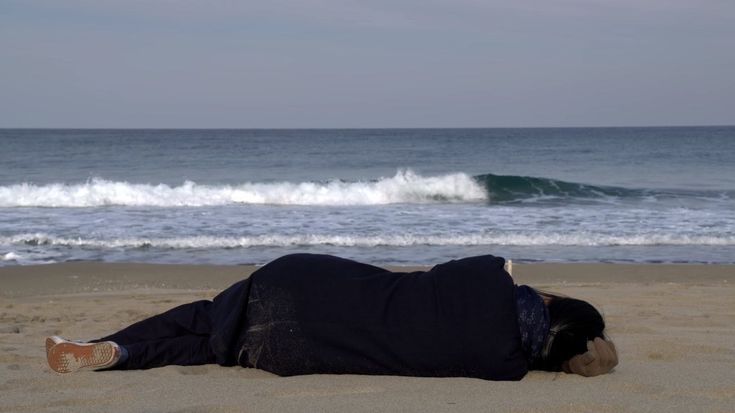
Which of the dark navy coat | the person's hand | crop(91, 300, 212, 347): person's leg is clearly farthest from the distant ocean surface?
the dark navy coat

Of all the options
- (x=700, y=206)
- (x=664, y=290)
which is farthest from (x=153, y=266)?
(x=700, y=206)

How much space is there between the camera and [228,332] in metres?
3.83

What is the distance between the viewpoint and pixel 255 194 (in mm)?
21078

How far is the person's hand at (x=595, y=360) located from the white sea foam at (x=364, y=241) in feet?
28.0

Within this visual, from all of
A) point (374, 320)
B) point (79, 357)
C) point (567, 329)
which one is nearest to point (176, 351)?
point (79, 357)

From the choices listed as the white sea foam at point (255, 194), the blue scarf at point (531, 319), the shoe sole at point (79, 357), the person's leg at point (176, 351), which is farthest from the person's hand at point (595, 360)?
the white sea foam at point (255, 194)

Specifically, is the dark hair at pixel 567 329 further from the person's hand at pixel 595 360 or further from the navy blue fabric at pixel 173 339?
the navy blue fabric at pixel 173 339

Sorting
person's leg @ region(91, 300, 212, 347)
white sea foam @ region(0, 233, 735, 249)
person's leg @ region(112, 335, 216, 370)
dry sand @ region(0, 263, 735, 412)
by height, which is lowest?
white sea foam @ region(0, 233, 735, 249)

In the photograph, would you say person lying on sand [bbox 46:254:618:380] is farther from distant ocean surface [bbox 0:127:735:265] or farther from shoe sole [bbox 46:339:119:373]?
distant ocean surface [bbox 0:127:735:265]

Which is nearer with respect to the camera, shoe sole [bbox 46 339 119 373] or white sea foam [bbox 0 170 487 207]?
shoe sole [bbox 46 339 119 373]

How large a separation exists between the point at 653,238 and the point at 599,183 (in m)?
14.2

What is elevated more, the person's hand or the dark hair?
the dark hair

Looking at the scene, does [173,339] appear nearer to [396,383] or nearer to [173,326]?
[173,326]

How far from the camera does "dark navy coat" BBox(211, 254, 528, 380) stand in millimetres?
3551
